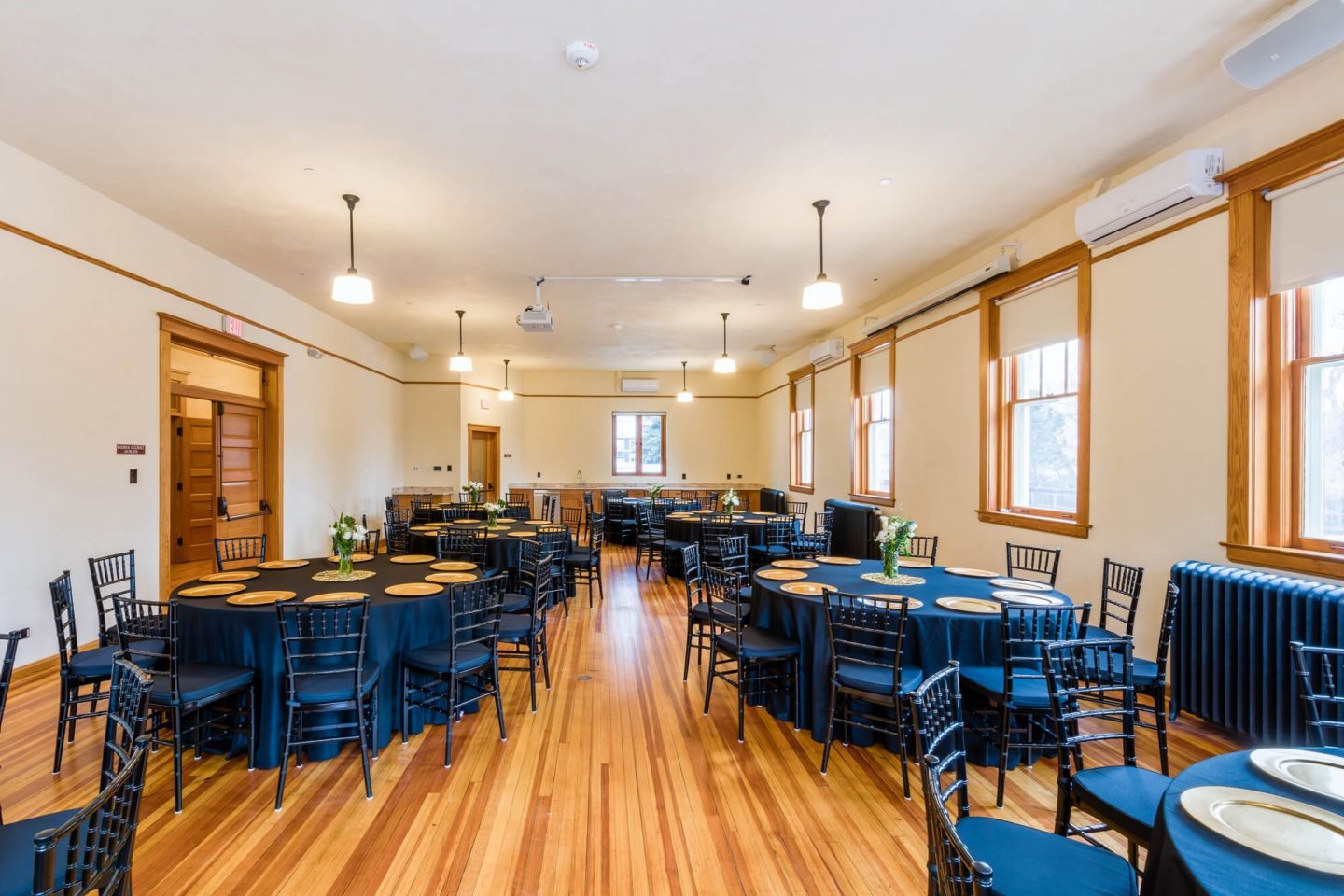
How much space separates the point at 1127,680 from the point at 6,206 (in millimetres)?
6358

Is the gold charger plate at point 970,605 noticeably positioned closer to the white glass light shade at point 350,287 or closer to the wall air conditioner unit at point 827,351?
the white glass light shade at point 350,287

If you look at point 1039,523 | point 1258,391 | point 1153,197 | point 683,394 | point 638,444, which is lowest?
point 1039,523

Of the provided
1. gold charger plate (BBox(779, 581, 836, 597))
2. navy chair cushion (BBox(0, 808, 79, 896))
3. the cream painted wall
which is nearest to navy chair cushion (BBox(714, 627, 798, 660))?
gold charger plate (BBox(779, 581, 836, 597))

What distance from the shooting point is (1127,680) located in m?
2.07

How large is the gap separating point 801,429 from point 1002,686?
8335mm

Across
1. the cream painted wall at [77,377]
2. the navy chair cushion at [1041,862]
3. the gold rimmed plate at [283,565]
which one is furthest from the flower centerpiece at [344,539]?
the navy chair cushion at [1041,862]

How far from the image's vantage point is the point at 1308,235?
3.04m

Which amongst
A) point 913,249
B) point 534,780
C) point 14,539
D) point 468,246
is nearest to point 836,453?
point 913,249

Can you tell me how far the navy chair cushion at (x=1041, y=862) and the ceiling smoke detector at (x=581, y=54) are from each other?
3.33m

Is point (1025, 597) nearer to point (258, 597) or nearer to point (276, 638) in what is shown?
point (276, 638)

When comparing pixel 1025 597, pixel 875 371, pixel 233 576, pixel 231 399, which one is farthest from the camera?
pixel 875 371

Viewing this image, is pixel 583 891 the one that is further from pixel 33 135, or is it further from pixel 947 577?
pixel 33 135

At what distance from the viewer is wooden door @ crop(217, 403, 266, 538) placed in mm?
6367

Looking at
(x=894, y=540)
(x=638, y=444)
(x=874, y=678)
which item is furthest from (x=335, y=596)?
(x=638, y=444)
